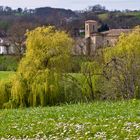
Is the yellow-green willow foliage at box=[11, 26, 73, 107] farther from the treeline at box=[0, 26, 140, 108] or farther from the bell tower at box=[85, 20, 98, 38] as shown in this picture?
the bell tower at box=[85, 20, 98, 38]

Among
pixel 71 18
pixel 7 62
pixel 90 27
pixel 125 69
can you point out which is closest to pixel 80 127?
pixel 125 69

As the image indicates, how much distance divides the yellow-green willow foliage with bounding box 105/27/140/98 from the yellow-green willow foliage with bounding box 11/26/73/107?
12.6 ft

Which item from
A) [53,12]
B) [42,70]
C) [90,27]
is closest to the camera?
[42,70]

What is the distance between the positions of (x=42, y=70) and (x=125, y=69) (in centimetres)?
694

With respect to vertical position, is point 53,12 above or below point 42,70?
above

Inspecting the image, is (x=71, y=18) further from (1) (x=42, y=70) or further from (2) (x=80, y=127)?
(2) (x=80, y=127)

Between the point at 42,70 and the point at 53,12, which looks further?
the point at 53,12

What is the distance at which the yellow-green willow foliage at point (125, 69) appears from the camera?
3167cm

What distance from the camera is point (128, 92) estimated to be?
31.7 meters

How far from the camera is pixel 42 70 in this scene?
3588 cm

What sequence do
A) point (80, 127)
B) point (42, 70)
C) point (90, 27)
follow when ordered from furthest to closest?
1. point (90, 27)
2. point (42, 70)
3. point (80, 127)

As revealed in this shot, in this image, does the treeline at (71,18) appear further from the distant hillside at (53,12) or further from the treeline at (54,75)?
the treeline at (54,75)

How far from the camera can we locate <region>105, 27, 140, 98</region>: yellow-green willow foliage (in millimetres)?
31672

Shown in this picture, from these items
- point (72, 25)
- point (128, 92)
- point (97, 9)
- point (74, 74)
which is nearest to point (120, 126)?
point (128, 92)
